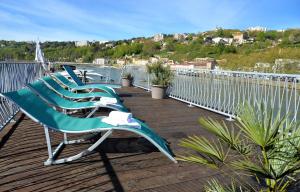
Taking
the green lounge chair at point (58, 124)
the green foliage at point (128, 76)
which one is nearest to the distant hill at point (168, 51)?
the green foliage at point (128, 76)

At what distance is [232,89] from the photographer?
276 inches

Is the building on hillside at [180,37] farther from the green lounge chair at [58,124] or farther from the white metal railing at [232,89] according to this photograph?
the green lounge chair at [58,124]

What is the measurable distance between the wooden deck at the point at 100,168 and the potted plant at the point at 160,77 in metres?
4.26

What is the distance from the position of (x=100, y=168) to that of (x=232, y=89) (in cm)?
452

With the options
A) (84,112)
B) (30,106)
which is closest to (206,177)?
(30,106)

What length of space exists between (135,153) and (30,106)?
1405mm

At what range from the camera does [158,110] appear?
23.7 ft

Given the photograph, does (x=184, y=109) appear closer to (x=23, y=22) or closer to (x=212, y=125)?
(x=212, y=125)

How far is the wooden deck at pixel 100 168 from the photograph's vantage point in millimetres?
2877

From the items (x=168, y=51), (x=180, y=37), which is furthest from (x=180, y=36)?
(x=168, y=51)

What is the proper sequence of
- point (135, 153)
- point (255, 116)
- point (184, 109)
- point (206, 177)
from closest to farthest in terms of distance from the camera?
point (255, 116), point (206, 177), point (135, 153), point (184, 109)

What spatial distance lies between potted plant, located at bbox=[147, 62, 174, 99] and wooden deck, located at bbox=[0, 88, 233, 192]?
4261 millimetres

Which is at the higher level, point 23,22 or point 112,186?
point 23,22

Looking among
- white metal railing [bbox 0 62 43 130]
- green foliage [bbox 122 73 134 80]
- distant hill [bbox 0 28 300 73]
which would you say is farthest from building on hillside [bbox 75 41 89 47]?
white metal railing [bbox 0 62 43 130]
